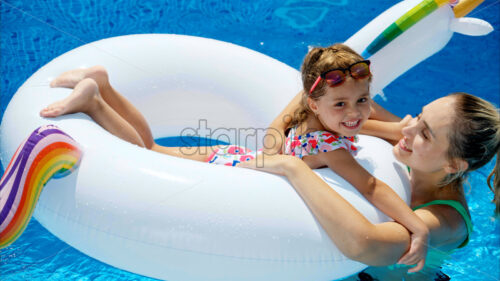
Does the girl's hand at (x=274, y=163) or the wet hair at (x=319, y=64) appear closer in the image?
the girl's hand at (x=274, y=163)

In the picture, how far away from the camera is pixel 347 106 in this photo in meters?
1.59

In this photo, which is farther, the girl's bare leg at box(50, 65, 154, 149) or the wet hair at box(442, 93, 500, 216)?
the girl's bare leg at box(50, 65, 154, 149)

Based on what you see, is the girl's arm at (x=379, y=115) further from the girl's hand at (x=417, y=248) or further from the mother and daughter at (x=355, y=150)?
the girl's hand at (x=417, y=248)

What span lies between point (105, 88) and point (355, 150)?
3.09 ft

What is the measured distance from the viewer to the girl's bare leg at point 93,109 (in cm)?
163

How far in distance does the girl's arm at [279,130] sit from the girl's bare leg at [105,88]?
0.51 metres

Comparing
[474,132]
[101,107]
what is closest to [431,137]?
[474,132]

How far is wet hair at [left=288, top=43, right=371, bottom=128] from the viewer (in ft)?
5.33

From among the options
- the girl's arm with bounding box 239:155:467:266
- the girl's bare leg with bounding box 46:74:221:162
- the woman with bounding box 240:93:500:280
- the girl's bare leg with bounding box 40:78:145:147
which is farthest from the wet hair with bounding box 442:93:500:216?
the girl's bare leg with bounding box 40:78:145:147

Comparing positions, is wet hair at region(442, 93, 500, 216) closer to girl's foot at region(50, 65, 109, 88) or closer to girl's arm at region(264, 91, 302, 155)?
girl's arm at region(264, 91, 302, 155)

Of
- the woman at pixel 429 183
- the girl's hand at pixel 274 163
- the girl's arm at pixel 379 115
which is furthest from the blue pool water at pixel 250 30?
the girl's hand at pixel 274 163

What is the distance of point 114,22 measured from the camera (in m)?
3.42

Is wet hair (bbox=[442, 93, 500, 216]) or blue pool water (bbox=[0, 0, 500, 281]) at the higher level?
blue pool water (bbox=[0, 0, 500, 281])

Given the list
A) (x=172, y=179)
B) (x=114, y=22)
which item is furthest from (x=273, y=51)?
(x=172, y=179)
